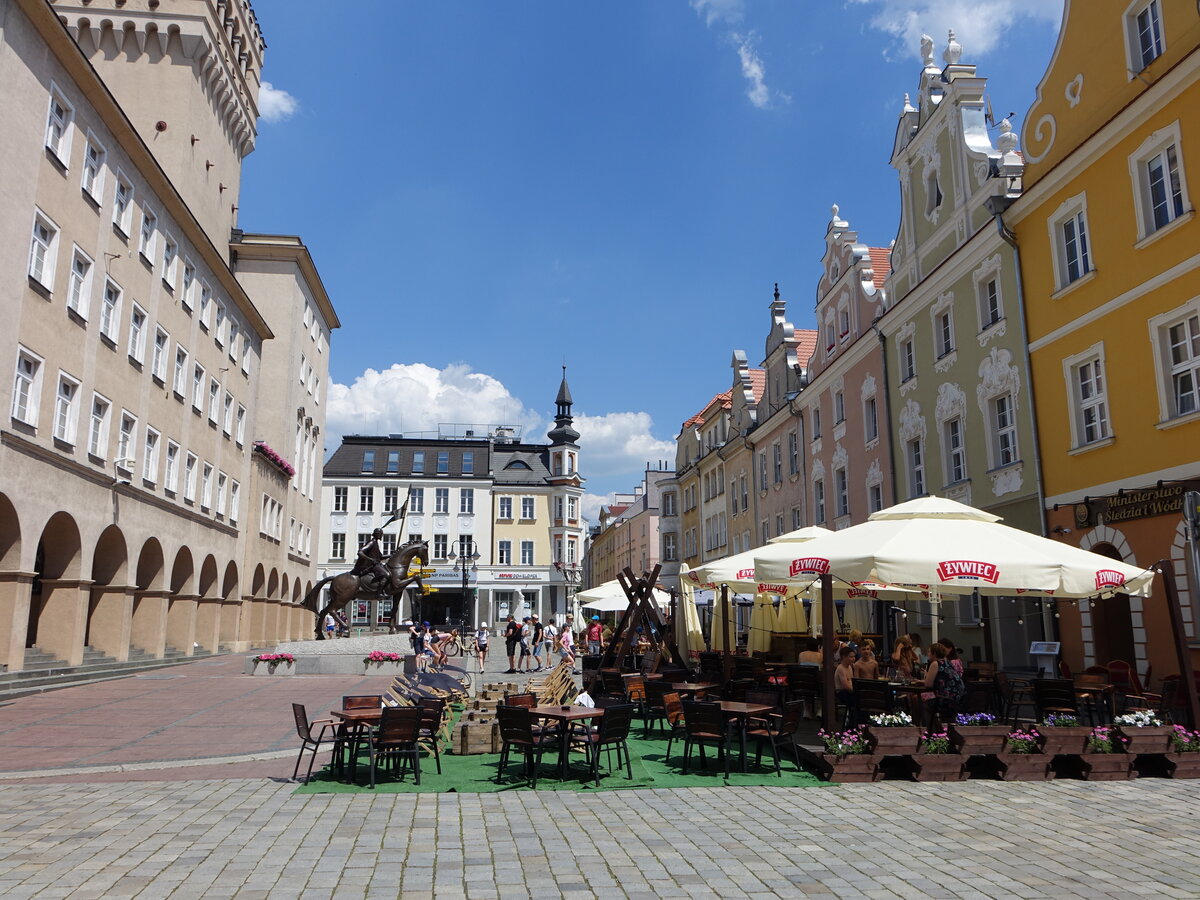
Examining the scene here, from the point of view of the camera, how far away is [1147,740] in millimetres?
10477

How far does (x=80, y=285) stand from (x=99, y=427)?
373cm

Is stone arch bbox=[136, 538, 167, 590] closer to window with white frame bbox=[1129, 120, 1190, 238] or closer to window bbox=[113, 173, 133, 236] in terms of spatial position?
window bbox=[113, 173, 133, 236]

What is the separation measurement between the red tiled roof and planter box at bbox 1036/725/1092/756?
22081 mm

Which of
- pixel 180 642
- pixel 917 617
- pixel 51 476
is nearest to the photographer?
pixel 51 476

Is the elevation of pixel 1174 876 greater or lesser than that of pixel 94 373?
lesser

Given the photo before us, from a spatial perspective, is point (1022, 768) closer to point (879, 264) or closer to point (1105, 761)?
point (1105, 761)

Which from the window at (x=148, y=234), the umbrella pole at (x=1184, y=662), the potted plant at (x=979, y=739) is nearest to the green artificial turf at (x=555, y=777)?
the potted plant at (x=979, y=739)

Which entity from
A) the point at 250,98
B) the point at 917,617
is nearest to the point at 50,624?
the point at 917,617

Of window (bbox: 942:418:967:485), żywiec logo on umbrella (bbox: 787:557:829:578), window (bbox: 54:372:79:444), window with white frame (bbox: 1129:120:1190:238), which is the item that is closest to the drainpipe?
window (bbox: 942:418:967:485)

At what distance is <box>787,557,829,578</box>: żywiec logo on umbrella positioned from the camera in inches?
428

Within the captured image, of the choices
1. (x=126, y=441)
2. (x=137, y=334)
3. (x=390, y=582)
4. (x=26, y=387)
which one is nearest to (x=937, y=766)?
(x=26, y=387)

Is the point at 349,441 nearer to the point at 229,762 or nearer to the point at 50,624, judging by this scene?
the point at 50,624

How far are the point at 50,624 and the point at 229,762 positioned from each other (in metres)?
13.0

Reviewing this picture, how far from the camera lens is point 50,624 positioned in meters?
21.6
